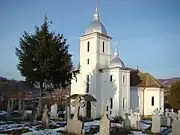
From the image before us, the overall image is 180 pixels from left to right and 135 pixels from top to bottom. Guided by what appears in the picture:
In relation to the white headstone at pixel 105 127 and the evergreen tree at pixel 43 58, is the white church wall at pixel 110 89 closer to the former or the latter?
the evergreen tree at pixel 43 58

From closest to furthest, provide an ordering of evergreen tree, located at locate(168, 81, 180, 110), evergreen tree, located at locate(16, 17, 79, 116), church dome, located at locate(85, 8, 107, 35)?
evergreen tree, located at locate(16, 17, 79, 116), church dome, located at locate(85, 8, 107, 35), evergreen tree, located at locate(168, 81, 180, 110)

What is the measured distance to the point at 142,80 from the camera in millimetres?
45062

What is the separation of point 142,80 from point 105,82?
901 centimetres

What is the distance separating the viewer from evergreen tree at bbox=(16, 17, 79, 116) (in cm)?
2573

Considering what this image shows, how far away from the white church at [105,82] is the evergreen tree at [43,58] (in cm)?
1188

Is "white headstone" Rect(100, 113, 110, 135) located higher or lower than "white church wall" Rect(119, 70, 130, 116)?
lower

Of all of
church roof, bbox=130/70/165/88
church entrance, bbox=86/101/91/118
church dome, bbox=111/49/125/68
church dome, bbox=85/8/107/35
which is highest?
church dome, bbox=85/8/107/35

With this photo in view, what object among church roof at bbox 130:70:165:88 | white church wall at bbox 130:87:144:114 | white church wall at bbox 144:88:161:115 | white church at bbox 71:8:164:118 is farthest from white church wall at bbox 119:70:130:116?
white church wall at bbox 144:88:161:115

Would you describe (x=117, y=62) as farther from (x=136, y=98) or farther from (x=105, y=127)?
(x=105, y=127)

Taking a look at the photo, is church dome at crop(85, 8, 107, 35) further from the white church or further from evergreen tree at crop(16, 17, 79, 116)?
evergreen tree at crop(16, 17, 79, 116)

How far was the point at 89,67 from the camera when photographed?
132 ft

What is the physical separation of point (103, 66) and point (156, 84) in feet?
34.4

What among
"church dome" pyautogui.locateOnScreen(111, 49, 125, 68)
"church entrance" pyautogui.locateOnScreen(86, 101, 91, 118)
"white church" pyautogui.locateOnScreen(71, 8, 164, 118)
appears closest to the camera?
"white church" pyautogui.locateOnScreen(71, 8, 164, 118)

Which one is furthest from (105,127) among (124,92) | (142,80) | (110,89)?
(142,80)
